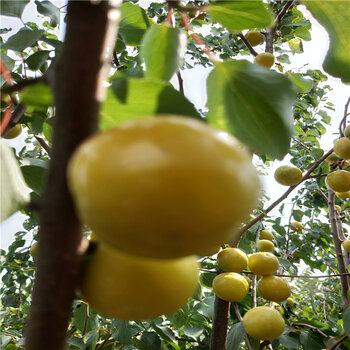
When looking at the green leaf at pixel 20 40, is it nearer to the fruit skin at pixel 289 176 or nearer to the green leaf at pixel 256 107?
the green leaf at pixel 256 107

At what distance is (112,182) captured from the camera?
0.84 ft

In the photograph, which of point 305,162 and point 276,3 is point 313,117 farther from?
point 276,3

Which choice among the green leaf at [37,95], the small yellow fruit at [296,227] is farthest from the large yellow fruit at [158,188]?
the small yellow fruit at [296,227]

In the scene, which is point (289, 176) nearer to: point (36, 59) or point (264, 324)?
point (264, 324)

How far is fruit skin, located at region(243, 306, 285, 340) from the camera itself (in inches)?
45.3

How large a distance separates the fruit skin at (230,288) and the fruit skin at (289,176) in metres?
0.61

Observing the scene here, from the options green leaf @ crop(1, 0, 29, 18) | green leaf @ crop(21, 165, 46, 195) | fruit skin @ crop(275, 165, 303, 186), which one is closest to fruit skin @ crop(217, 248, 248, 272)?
fruit skin @ crop(275, 165, 303, 186)

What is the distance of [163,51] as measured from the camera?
1.98ft

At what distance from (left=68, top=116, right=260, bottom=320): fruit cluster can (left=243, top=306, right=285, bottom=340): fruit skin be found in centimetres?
99

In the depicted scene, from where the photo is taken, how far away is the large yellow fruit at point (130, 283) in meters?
0.33

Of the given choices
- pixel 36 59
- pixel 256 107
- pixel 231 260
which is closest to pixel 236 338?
pixel 231 260

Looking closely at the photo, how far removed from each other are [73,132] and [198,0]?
2825mm

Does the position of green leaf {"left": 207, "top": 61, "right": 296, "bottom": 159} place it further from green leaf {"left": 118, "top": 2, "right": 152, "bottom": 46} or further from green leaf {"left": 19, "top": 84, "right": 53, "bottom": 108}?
green leaf {"left": 118, "top": 2, "right": 152, "bottom": 46}

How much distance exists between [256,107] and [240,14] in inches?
10.0
